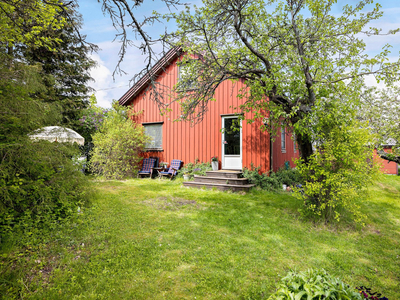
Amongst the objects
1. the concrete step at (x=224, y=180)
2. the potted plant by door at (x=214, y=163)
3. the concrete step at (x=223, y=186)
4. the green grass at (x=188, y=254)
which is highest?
the potted plant by door at (x=214, y=163)

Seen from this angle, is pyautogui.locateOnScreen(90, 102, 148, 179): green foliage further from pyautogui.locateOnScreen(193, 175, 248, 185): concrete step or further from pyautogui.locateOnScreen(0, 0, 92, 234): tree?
pyautogui.locateOnScreen(0, 0, 92, 234): tree

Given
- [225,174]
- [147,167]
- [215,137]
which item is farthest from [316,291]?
[147,167]

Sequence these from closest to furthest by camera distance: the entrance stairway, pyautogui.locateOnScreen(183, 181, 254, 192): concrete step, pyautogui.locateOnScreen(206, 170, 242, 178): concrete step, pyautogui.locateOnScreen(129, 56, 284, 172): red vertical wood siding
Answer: pyautogui.locateOnScreen(183, 181, 254, 192): concrete step, the entrance stairway, pyautogui.locateOnScreen(206, 170, 242, 178): concrete step, pyautogui.locateOnScreen(129, 56, 284, 172): red vertical wood siding

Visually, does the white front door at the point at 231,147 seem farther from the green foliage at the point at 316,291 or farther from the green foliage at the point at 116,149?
the green foliage at the point at 316,291

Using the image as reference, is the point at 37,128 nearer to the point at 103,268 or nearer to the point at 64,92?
the point at 103,268

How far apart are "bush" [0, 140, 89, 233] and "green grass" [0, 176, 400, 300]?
40cm

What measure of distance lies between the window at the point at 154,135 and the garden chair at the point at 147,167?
28.3 inches

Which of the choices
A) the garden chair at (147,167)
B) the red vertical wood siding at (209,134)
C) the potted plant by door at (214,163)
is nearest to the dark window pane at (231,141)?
the red vertical wood siding at (209,134)

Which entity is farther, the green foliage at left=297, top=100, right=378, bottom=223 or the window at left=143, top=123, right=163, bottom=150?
the window at left=143, top=123, right=163, bottom=150

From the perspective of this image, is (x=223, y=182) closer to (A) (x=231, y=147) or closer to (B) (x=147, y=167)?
(A) (x=231, y=147)

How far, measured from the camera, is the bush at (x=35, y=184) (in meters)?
3.31

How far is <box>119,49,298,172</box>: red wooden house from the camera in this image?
29.2 ft

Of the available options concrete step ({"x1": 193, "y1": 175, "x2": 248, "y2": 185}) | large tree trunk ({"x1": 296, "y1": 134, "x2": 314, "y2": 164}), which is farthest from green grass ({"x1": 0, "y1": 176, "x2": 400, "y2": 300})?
concrete step ({"x1": 193, "y1": 175, "x2": 248, "y2": 185})

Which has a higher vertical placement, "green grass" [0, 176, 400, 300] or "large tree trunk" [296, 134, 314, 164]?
"large tree trunk" [296, 134, 314, 164]
